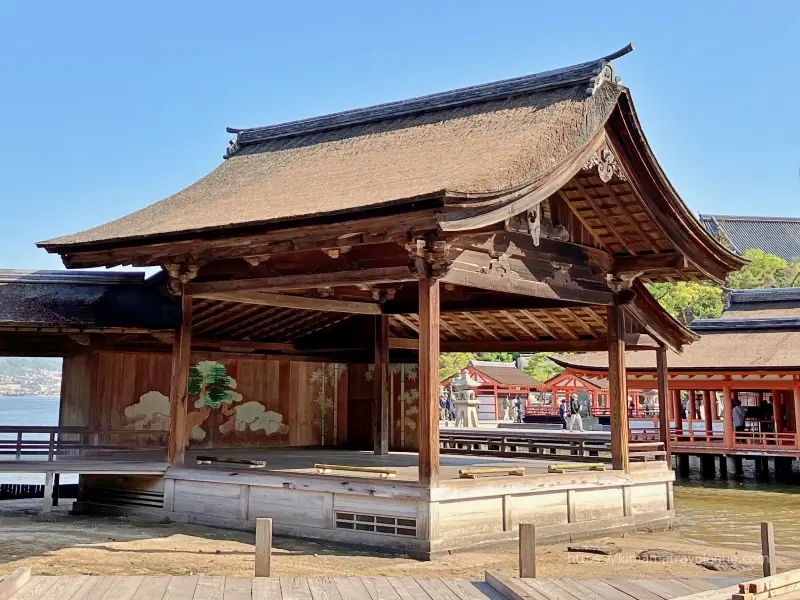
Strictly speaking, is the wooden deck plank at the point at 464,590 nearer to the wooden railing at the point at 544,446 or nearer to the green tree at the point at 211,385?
the wooden railing at the point at 544,446

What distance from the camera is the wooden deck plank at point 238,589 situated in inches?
267

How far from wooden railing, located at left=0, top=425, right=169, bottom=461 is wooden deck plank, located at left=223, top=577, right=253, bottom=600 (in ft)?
22.0

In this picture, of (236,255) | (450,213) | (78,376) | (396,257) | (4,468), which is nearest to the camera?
(450,213)

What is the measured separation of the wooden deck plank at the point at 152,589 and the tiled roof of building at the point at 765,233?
69175 millimetres

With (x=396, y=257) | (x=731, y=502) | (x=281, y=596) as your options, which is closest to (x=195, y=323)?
(x=396, y=257)

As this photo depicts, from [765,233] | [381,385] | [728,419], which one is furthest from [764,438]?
[765,233]

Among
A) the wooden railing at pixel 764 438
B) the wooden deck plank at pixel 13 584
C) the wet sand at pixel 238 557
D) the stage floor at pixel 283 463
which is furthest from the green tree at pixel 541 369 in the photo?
the wooden deck plank at pixel 13 584

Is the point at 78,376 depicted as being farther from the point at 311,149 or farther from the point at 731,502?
the point at 731,502

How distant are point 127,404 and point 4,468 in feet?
9.33

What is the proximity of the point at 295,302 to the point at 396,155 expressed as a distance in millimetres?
2967

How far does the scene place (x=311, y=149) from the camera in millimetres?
16281

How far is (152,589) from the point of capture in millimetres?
7000

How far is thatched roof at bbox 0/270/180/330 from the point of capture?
13.4 metres

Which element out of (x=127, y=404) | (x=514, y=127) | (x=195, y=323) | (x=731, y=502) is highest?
(x=514, y=127)
